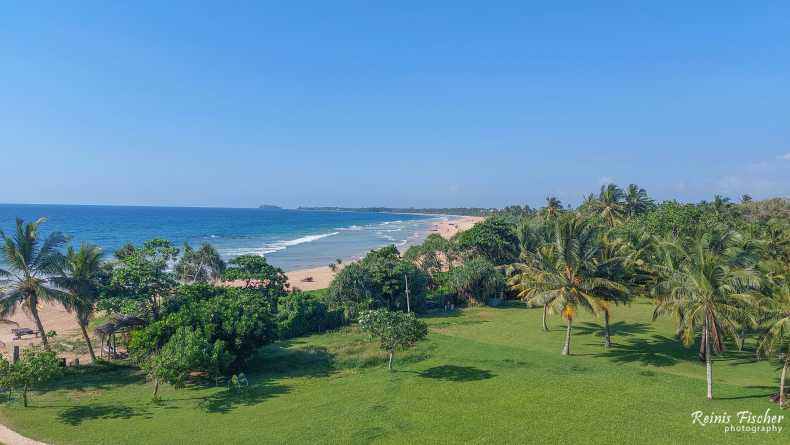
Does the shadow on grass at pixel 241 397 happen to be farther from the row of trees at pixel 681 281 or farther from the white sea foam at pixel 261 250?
the white sea foam at pixel 261 250

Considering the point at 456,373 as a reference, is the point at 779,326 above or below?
above

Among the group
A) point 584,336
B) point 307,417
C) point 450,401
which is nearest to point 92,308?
point 307,417

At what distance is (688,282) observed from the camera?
16.8 meters

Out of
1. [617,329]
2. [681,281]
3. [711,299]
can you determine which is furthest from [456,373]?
[617,329]

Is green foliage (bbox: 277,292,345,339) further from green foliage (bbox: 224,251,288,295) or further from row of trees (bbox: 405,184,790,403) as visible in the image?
row of trees (bbox: 405,184,790,403)

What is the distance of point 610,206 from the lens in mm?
59938

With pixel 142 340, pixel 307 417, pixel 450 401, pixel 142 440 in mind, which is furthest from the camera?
pixel 142 340

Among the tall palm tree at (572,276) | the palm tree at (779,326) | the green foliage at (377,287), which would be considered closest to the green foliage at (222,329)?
the green foliage at (377,287)

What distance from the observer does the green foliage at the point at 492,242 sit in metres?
43.5

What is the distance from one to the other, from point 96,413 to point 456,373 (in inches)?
579

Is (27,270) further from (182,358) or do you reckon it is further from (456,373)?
(456,373)

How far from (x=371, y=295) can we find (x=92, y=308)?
58.8 feet

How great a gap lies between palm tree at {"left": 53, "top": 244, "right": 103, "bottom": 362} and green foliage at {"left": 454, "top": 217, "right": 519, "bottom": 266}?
3153 cm

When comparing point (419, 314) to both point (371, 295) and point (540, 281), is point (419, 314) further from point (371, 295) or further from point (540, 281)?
point (540, 281)
